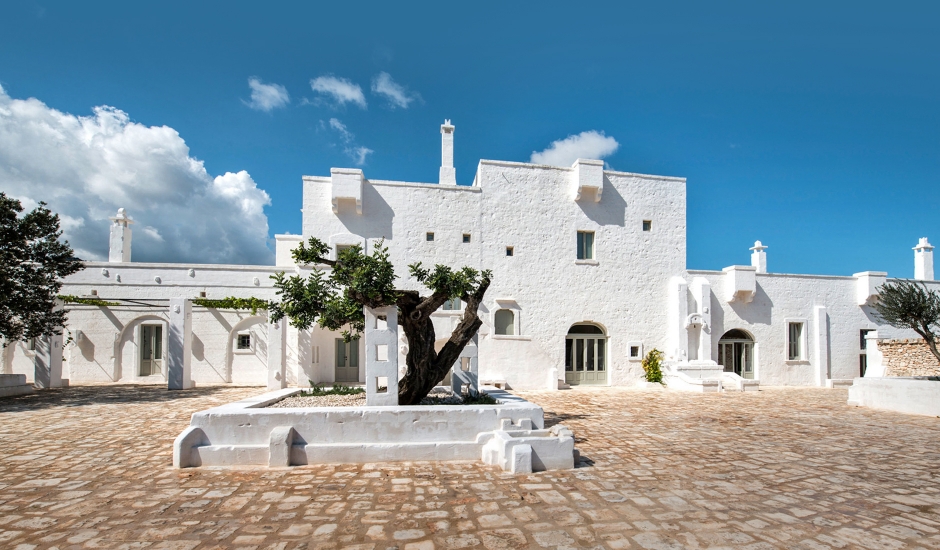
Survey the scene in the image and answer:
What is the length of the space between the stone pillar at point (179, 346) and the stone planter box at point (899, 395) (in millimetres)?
19313

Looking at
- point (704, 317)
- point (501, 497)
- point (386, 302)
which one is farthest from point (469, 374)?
point (704, 317)

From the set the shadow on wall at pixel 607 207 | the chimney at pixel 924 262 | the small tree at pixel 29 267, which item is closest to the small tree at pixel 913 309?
the shadow on wall at pixel 607 207

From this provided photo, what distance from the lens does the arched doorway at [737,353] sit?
1875 centimetres

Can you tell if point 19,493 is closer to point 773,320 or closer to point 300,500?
point 300,500

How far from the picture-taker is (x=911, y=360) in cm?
1723

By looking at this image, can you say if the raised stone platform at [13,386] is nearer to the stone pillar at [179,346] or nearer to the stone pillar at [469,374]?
the stone pillar at [179,346]

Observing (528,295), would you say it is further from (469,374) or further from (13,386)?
(13,386)

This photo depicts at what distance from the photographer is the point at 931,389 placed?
1089 centimetres

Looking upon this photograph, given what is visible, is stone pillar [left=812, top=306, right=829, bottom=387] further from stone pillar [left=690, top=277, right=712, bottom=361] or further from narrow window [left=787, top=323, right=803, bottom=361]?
stone pillar [left=690, top=277, right=712, bottom=361]

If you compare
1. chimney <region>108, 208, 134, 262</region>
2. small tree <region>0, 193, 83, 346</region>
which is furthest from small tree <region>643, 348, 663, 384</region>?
chimney <region>108, 208, 134, 262</region>

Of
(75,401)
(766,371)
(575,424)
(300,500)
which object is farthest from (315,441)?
(766,371)

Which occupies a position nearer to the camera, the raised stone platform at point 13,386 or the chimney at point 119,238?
the raised stone platform at point 13,386

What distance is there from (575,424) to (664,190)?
12.5 metres

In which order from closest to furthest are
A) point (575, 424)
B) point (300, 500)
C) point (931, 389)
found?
point (300, 500) → point (575, 424) → point (931, 389)
